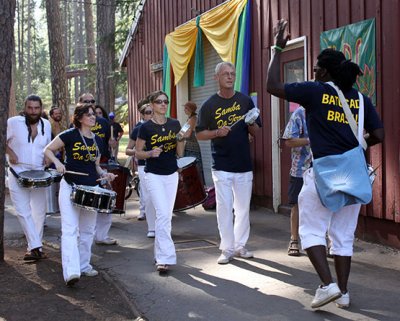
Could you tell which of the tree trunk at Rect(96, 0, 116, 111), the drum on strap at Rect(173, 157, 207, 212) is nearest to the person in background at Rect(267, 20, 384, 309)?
the drum on strap at Rect(173, 157, 207, 212)

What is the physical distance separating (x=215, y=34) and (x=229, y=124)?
183 inches

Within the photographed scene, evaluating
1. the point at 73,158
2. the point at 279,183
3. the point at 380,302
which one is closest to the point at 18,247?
the point at 73,158

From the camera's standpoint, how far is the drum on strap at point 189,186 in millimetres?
7590

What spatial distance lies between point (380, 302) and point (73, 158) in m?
3.16

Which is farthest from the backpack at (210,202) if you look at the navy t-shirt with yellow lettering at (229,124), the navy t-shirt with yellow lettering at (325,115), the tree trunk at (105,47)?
the tree trunk at (105,47)

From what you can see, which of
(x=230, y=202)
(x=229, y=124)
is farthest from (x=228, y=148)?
(x=230, y=202)

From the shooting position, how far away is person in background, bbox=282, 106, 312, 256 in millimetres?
5789

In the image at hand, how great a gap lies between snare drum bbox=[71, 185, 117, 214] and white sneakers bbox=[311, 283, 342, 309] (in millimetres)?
2248

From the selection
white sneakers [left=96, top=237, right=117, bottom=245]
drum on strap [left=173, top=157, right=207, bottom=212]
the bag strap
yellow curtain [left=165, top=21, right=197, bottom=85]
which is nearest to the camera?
the bag strap

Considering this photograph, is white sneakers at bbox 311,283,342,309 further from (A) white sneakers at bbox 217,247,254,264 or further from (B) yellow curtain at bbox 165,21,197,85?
(B) yellow curtain at bbox 165,21,197,85

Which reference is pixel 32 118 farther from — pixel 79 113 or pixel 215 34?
pixel 215 34

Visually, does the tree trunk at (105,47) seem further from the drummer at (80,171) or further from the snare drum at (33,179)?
the drummer at (80,171)

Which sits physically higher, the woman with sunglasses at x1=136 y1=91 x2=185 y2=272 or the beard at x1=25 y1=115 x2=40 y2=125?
the beard at x1=25 y1=115 x2=40 y2=125

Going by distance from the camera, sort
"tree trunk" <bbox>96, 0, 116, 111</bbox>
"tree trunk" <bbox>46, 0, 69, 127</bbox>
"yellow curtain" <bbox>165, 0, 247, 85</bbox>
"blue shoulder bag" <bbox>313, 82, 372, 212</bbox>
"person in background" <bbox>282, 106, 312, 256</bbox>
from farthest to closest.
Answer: "tree trunk" <bbox>96, 0, 116, 111</bbox> → "tree trunk" <bbox>46, 0, 69, 127</bbox> → "yellow curtain" <bbox>165, 0, 247, 85</bbox> → "person in background" <bbox>282, 106, 312, 256</bbox> → "blue shoulder bag" <bbox>313, 82, 372, 212</bbox>
